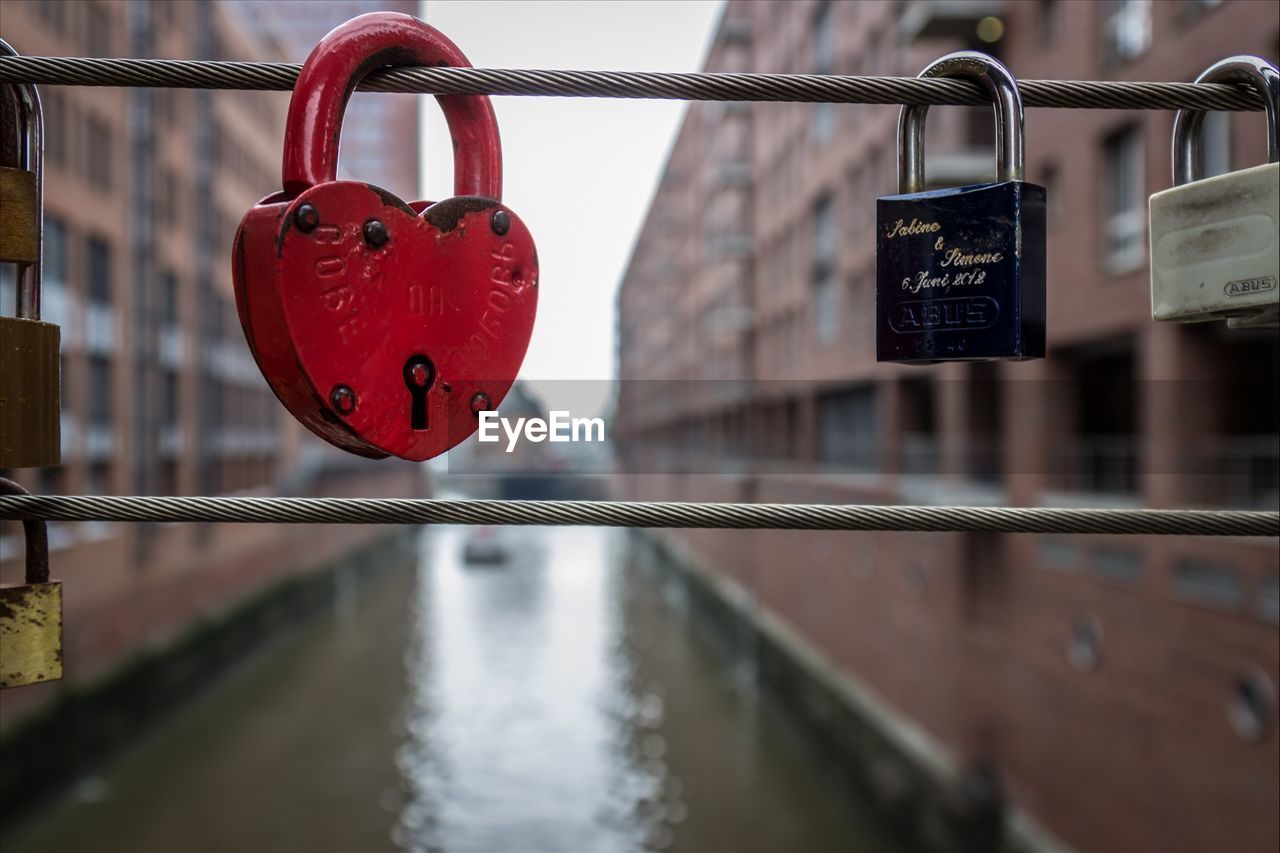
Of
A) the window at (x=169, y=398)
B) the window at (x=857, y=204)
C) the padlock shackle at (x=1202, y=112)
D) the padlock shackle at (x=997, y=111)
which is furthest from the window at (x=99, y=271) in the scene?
the padlock shackle at (x=1202, y=112)

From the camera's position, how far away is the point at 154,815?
16.3m

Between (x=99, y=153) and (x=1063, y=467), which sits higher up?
(x=99, y=153)

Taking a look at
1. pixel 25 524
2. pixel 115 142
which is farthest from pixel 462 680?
pixel 25 524

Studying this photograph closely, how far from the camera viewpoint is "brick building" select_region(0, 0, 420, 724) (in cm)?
1609

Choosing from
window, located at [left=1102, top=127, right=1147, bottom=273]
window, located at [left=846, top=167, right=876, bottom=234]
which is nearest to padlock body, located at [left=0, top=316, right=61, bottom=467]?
window, located at [left=1102, top=127, right=1147, bottom=273]

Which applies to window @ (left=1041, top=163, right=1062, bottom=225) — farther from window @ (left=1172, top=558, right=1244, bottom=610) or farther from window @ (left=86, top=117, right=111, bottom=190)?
window @ (left=86, top=117, right=111, bottom=190)

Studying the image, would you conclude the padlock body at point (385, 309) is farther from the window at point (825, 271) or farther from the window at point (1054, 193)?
the window at point (825, 271)

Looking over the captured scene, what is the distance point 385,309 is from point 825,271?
2139 cm

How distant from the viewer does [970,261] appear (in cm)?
154

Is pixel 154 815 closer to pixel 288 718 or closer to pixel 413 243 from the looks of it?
pixel 288 718

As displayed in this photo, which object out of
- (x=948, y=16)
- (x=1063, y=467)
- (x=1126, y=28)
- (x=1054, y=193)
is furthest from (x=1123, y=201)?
(x=948, y=16)

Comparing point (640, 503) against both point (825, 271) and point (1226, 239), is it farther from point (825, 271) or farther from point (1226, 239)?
point (825, 271)

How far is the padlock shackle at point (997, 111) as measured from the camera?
4.98ft

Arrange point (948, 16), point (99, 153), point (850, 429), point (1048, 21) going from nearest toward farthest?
1. point (1048, 21)
2. point (948, 16)
3. point (99, 153)
4. point (850, 429)
